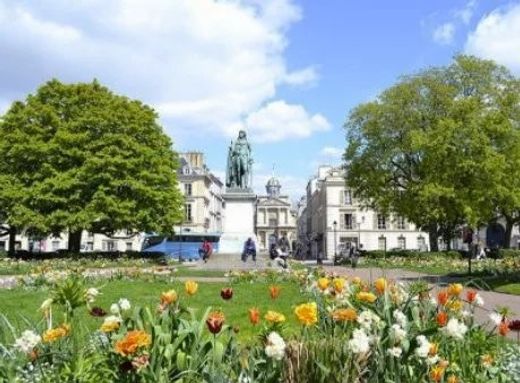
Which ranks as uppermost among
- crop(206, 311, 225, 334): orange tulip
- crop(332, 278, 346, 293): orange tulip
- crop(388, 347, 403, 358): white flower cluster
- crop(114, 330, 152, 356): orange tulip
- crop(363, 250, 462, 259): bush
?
crop(363, 250, 462, 259): bush

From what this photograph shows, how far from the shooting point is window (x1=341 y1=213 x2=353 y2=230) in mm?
100812

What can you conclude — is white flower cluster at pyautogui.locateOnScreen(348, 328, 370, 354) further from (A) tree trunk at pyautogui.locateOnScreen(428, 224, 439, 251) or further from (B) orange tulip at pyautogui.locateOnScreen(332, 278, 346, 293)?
(A) tree trunk at pyautogui.locateOnScreen(428, 224, 439, 251)

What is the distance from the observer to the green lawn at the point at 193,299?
12.4 metres

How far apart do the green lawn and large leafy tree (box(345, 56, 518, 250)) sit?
26.5 metres

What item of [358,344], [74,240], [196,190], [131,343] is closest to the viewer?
[131,343]

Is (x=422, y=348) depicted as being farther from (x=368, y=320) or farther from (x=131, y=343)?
(x=131, y=343)

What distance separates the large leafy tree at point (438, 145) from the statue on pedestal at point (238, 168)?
7.59 meters

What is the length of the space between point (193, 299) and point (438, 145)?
1227 inches

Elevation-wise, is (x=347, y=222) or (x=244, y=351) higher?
(x=347, y=222)

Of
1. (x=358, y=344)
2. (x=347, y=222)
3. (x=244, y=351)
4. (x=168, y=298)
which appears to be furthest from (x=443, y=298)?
(x=347, y=222)

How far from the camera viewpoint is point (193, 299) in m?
15.7

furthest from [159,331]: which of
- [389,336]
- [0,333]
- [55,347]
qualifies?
[389,336]

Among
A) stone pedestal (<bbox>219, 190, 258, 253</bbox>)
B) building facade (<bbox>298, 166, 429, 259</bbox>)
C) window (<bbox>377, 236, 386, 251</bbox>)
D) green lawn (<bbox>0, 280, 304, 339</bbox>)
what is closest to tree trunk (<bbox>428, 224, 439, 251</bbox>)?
stone pedestal (<bbox>219, 190, 258, 253</bbox>)

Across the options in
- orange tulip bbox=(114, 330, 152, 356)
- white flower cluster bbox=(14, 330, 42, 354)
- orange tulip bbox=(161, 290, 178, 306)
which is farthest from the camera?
orange tulip bbox=(161, 290, 178, 306)
